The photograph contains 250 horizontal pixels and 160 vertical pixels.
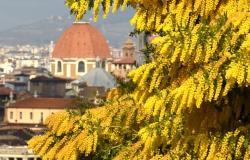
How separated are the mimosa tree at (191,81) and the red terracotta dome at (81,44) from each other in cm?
16925

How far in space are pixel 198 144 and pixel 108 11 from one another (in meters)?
1.91

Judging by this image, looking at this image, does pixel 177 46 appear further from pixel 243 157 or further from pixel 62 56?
pixel 62 56

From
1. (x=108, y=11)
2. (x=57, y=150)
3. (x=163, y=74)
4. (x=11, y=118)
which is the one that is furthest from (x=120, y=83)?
(x=11, y=118)

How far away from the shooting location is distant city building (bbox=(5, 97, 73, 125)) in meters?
126

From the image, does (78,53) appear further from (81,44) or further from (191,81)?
(191,81)

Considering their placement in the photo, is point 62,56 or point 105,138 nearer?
point 105,138

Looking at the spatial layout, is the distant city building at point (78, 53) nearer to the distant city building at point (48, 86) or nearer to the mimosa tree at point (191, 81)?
the distant city building at point (48, 86)

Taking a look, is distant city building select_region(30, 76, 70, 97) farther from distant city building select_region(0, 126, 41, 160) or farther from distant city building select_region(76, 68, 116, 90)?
distant city building select_region(0, 126, 41, 160)

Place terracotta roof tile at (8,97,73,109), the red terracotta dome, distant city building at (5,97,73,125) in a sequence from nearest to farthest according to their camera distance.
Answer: terracotta roof tile at (8,97,73,109)
distant city building at (5,97,73,125)
the red terracotta dome

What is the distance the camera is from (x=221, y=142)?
7.27 meters

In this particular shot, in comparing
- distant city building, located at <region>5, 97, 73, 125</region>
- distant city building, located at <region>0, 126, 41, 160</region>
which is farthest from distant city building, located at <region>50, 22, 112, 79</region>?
distant city building, located at <region>0, 126, 41, 160</region>

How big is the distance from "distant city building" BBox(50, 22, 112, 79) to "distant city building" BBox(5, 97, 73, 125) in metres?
46.7

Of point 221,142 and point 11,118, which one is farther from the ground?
point 221,142

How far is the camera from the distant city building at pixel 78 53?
584 ft
